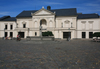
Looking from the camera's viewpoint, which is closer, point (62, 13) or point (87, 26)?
point (87, 26)

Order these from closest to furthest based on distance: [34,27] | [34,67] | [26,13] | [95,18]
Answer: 1. [34,67]
2. [95,18]
3. [34,27]
4. [26,13]

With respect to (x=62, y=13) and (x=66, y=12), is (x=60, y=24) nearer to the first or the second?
(x=62, y=13)

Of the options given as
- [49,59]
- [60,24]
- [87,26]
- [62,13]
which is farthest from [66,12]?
[49,59]

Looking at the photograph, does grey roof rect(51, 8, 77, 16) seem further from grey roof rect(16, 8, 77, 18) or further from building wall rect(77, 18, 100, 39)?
building wall rect(77, 18, 100, 39)

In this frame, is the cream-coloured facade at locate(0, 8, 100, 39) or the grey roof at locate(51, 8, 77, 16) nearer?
the cream-coloured facade at locate(0, 8, 100, 39)

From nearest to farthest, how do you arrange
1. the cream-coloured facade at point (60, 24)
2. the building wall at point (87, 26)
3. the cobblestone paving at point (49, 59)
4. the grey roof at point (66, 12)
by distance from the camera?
1. the cobblestone paving at point (49, 59)
2. the building wall at point (87, 26)
3. the cream-coloured facade at point (60, 24)
4. the grey roof at point (66, 12)

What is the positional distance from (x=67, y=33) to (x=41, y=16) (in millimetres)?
12297

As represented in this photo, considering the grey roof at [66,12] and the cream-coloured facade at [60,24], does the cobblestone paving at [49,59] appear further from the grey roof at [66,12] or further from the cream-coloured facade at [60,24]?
the grey roof at [66,12]

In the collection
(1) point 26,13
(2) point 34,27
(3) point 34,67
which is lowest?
(3) point 34,67

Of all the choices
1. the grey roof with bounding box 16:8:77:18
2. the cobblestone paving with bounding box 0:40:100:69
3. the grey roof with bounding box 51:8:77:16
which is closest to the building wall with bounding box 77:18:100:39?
the grey roof with bounding box 51:8:77:16

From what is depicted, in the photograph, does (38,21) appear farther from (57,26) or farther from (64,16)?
(64,16)

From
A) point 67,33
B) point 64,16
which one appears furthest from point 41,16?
point 67,33

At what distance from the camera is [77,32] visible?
42.2m

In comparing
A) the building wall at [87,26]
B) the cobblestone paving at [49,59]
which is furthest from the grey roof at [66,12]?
the cobblestone paving at [49,59]
